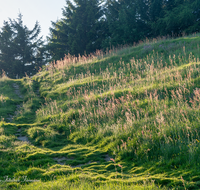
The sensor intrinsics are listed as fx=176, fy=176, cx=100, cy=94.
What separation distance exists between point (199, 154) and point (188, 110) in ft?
6.98

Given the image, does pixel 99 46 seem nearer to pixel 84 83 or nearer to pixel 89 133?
pixel 84 83

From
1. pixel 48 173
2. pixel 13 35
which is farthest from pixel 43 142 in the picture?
pixel 13 35

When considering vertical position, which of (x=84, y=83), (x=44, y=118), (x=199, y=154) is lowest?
(x=199, y=154)

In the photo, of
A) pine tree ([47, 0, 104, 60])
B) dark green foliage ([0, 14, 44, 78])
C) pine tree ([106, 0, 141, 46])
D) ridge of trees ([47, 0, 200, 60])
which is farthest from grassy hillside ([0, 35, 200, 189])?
dark green foliage ([0, 14, 44, 78])

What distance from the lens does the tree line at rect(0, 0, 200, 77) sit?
22.4m

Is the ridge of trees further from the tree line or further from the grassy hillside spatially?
the grassy hillside

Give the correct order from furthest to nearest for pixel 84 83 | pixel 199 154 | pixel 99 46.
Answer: pixel 99 46, pixel 84 83, pixel 199 154

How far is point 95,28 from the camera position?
28.4 meters

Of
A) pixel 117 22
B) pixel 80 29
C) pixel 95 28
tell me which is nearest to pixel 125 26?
pixel 117 22

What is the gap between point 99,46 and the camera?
29.5 meters

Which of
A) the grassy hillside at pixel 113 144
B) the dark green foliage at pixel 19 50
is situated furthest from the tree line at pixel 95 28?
the grassy hillside at pixel 113 144

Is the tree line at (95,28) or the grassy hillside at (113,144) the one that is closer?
the grassy hillside at (113,144)

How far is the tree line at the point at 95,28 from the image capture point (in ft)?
73.4

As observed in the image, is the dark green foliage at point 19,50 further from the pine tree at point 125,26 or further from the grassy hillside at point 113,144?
the grassy hillside at point 113,144
